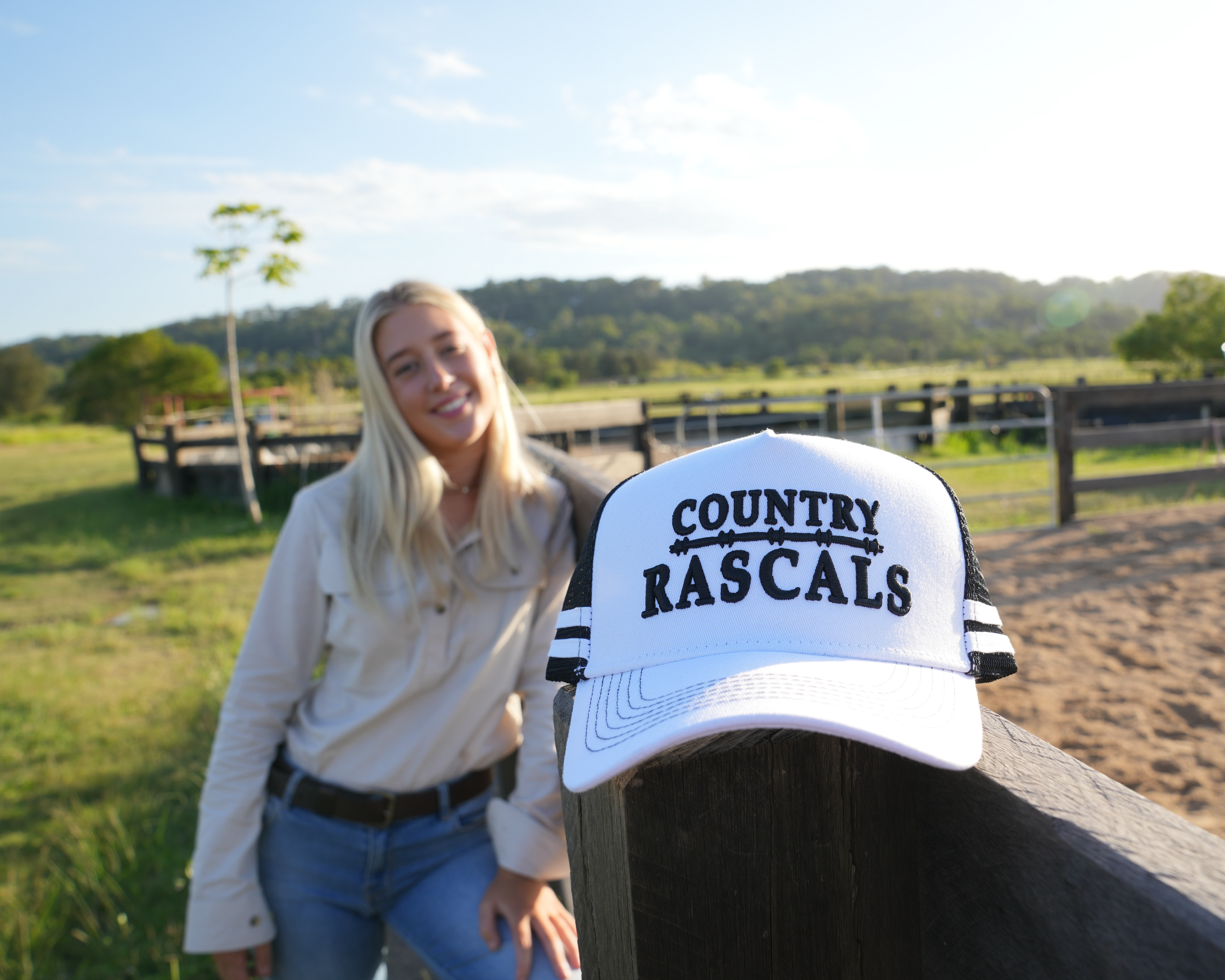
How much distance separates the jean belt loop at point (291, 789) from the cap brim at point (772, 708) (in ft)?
3.82

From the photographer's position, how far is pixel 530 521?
A: 5.57ft

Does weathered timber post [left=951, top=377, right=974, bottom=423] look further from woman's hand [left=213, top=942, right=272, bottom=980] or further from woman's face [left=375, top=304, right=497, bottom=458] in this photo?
woman's hand [left=213, top=942, right=272, bottom=980]

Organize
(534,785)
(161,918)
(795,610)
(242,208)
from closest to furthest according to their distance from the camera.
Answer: (795,610) → (534,785) → (161,918) → (242,208)

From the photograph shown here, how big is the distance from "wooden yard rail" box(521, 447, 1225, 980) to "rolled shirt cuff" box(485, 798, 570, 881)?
0.81m

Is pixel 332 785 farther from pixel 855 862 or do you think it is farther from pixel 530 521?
pixel 855 862

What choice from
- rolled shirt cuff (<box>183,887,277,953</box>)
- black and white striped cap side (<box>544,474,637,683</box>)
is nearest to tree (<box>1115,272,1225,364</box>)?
black and white striped cap side (<box>544,474,637,683</box>)

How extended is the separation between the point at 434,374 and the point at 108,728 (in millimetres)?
3457

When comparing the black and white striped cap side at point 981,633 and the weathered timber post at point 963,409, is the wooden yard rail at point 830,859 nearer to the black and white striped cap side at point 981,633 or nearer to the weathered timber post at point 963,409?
the black and white striped cap side at point 981,633

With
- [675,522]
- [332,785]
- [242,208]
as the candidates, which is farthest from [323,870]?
[242,208]

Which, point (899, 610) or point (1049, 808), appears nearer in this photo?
point (1049, 808)

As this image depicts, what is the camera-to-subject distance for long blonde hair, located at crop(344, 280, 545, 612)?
1.62 m

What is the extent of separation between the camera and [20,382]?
2835 inches

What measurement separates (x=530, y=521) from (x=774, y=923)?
46.1 inches

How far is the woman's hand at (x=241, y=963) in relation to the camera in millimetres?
1555
